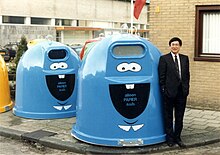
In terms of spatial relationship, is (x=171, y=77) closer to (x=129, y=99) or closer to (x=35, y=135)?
(x=129, y=99)

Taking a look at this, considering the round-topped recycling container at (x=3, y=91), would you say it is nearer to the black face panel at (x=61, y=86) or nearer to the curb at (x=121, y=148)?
the black face panel at (x=61, y=86)

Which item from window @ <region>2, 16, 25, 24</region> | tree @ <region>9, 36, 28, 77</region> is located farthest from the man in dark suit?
window @ <region>2, 16, 25, 24</region>

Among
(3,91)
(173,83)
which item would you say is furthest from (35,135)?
(173,83)

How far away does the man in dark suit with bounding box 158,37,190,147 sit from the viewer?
6.02m

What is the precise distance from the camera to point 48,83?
8344 mm

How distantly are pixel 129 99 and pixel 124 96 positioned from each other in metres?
0.10

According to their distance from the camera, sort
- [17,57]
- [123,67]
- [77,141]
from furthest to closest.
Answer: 1. [17,57]
2. [77,141]
3. [123,67]

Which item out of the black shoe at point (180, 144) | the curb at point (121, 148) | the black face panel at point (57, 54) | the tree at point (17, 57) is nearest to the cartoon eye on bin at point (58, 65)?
the black face panel at point (57, 54)

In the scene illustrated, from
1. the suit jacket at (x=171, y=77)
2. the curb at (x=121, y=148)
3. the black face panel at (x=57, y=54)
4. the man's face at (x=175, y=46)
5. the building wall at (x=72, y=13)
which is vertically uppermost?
the building wall at (x=72, y=13)

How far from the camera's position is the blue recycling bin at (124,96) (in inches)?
240

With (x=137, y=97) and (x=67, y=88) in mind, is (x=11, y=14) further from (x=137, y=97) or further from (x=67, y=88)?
(x=137, y=97)

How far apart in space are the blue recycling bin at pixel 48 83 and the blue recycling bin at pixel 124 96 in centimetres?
222

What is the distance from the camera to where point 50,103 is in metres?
8.40

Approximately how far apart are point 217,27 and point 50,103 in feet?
14.4
